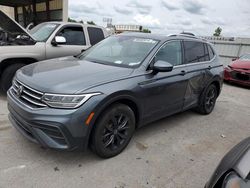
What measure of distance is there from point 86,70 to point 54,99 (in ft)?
2.37

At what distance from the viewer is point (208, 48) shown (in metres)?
5.09

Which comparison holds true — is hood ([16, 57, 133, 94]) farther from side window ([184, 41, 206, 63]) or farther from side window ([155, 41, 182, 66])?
side window ([184, 41, 206, 63])

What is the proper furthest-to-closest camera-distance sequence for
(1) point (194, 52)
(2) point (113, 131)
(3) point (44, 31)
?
1. (3) point (44, 31)
2. (1) point (194, 52)
3. (2) point (113, 131)

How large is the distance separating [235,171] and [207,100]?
3.48 metres

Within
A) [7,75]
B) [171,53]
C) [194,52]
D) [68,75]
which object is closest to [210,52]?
[194,52]

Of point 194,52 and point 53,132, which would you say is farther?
point 194,52

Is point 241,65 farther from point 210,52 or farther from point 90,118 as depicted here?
point 90,118

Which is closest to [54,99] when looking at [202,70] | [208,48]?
[202,70]

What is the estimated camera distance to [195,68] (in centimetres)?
442

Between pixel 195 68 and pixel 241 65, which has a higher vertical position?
pixel 195 68

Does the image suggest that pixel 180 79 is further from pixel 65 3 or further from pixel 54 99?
pixel 65 3

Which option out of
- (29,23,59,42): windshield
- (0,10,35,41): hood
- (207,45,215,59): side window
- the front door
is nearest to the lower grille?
the front door

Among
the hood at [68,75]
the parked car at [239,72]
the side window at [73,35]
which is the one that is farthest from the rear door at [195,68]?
the parked car at [239,72]

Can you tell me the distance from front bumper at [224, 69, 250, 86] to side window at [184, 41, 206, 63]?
4.60 metres
